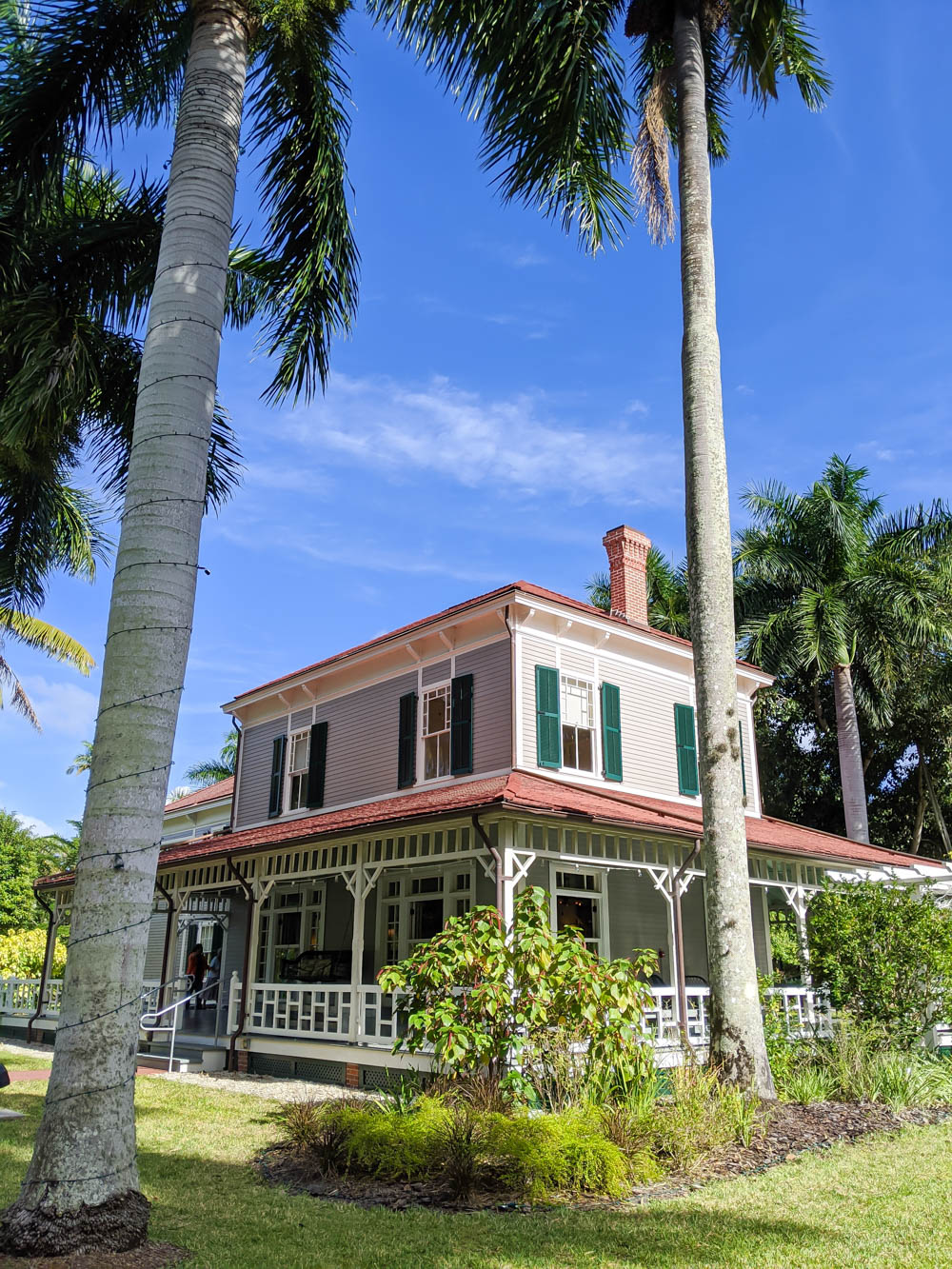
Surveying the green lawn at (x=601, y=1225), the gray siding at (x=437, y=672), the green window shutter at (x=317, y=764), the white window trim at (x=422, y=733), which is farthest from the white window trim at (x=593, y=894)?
the green lawn at (x=601, y=1225)

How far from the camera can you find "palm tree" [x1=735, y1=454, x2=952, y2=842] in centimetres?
2627

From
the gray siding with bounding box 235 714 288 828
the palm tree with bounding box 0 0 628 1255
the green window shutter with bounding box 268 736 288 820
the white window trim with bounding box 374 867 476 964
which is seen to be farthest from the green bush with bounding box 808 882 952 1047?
the gray siding with bounding box 235 714 288 828

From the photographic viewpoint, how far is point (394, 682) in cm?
1786

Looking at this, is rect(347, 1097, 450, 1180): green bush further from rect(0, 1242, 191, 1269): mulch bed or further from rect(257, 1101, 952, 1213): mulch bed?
rect(0, 1242, 191, 1269): mulch bed

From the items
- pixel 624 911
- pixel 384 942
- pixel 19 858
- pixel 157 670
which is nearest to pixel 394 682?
pixel 384 942

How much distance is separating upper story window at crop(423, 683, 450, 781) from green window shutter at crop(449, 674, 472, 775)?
37cm

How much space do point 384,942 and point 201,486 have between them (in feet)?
42.4

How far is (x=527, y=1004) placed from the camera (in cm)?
872

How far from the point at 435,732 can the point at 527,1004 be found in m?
8.26

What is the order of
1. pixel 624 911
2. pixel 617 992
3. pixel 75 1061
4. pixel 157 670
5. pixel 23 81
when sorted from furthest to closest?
pixel 624 911 < pixel 23 81 < pixel 617 992 < pixel 157 670 < pixel 75 1061

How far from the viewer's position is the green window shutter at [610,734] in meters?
16.6

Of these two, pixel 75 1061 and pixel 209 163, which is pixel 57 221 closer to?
pixel 209 163

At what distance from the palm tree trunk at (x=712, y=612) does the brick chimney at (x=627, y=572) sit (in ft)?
26.7

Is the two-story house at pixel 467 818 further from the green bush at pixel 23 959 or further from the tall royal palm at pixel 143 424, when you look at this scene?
the tall royal palm at pixel 143 424
